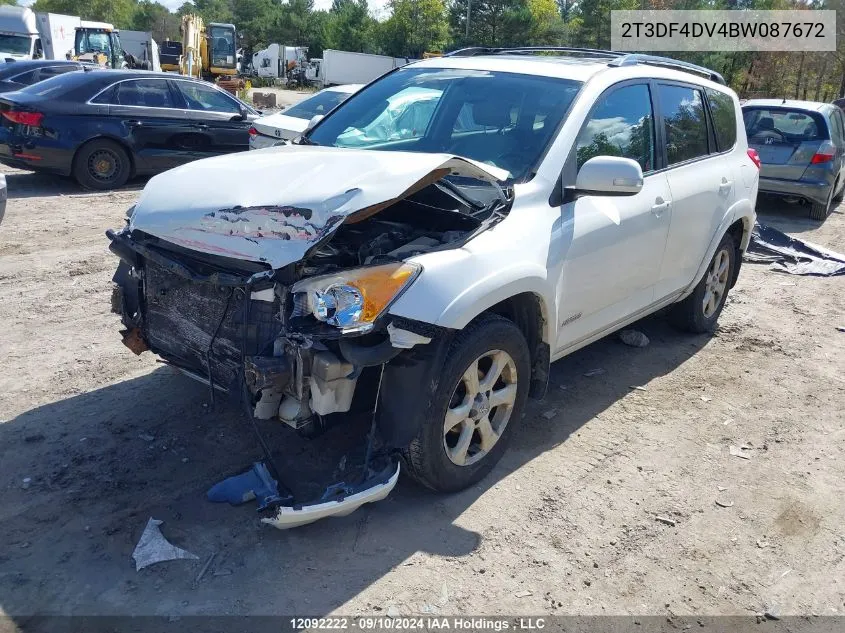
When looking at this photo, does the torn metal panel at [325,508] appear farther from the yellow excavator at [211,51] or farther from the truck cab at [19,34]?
the yellow excavator at [211,51]

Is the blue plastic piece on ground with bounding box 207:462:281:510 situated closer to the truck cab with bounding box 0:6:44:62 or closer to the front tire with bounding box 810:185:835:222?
the front tire with bounding box 810:185:835:222

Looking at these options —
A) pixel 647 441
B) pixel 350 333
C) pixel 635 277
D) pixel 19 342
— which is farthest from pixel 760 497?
pixel 19 342

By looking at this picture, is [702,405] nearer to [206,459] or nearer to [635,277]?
[635,277]

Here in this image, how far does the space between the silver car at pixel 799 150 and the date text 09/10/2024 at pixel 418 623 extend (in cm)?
988

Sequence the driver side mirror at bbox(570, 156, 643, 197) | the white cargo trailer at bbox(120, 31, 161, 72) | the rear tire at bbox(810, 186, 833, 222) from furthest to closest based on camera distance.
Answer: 1. the white cargo trailer at bbox(120, 31, 161, 72)
2. the rear tire at bbox(810, 186, 833, 222)
3. the driver side mirror at bbox(570, 156, 643, 197)

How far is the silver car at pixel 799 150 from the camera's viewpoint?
10914mm

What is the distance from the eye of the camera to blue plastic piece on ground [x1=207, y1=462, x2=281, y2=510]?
3.27 meters

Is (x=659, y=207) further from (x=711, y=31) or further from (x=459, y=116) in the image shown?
(x=711, y=31)

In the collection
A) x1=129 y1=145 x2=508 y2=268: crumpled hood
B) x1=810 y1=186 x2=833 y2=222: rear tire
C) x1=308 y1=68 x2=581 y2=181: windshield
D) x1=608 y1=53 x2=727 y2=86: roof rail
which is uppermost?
x1=608 y1=53 x2=727 y2=86: roof rail

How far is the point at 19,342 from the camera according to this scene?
5.06 m

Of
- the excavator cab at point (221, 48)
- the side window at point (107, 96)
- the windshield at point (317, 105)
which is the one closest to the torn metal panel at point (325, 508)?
the windshield at point (317, 105)

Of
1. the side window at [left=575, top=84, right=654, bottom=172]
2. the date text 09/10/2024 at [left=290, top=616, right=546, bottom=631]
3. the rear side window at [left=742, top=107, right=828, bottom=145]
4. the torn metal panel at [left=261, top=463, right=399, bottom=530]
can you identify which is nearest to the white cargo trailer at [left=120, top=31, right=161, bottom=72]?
the rear side window at [left=742, top=107, right=828, bottom=145]

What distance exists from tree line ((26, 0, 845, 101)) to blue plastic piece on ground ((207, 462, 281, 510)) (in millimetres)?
32177

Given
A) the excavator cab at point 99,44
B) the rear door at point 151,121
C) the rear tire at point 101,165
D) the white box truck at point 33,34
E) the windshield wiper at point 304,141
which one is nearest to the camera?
the windshield wiper at point 304,141
